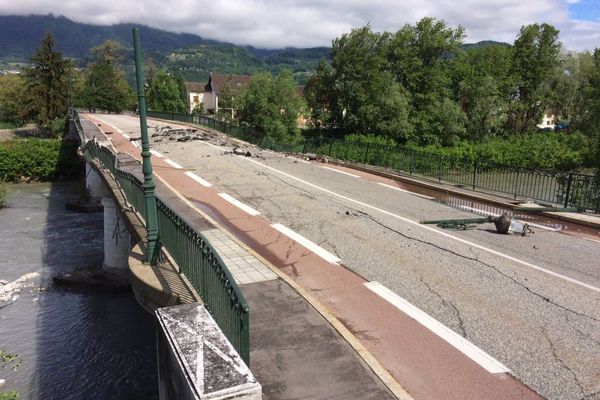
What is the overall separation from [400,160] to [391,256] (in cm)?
1346

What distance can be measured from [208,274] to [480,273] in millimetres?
5518

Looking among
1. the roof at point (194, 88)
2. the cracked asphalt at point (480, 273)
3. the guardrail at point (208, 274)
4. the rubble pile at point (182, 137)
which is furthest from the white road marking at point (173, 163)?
the roof at point (194, 88)

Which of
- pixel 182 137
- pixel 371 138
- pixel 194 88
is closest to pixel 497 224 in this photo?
pixel 182 137

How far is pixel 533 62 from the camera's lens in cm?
5934

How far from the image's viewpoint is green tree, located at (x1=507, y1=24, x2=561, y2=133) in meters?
58.7

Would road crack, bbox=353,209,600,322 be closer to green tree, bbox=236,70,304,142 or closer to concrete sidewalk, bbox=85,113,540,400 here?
concrete sidewalk, bbox=85,113,540,400

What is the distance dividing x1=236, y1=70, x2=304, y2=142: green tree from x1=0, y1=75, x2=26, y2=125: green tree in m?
51.5

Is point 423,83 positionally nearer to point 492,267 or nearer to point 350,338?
point 492,267

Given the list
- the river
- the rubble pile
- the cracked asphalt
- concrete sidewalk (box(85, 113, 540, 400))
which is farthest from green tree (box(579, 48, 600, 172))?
the river

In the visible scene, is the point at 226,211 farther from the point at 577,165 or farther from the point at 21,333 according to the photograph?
the point at 577,165

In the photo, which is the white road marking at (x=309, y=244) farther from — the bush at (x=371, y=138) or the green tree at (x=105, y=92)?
the green tree at (x=105, y=92)

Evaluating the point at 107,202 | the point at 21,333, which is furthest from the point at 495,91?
the point at 21,333

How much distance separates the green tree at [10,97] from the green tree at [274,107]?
169ft

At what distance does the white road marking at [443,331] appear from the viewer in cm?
590
